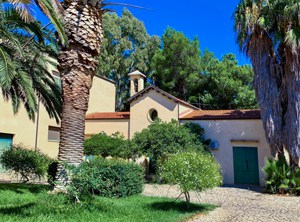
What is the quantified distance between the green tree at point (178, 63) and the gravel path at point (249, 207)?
2166 centimetres

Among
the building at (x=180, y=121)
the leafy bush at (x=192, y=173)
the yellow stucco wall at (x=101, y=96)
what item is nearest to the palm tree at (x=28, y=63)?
the leafy bush at (x=192, y=173)

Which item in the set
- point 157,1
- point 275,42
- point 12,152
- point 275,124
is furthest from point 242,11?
point 12,152

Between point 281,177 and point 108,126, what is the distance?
13.8 meters

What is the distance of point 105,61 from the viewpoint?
36625mm

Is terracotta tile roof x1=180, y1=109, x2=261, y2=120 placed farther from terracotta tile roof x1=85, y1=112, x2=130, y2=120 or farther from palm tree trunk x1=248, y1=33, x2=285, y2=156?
terracotta tile roof x1=85, y1=112, x2=130, y2=120

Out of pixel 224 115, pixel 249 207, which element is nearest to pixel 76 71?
pixel 249 207

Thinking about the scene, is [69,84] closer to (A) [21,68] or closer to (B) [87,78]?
(B) [87,78]

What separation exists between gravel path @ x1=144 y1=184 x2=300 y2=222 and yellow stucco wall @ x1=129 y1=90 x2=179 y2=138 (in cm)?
815

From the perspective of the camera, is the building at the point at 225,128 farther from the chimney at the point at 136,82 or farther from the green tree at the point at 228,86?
the green tree at the point at 228,86

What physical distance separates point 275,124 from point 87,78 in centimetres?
1015

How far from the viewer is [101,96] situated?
93.7ft

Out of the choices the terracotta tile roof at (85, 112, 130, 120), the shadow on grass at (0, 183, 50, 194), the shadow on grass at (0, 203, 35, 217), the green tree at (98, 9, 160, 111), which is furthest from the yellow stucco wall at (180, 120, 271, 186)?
the green tree at (98, 9, 160, 111)

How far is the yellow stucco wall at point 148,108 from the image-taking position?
21.2 metres

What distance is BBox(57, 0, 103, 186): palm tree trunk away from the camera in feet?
31.3
